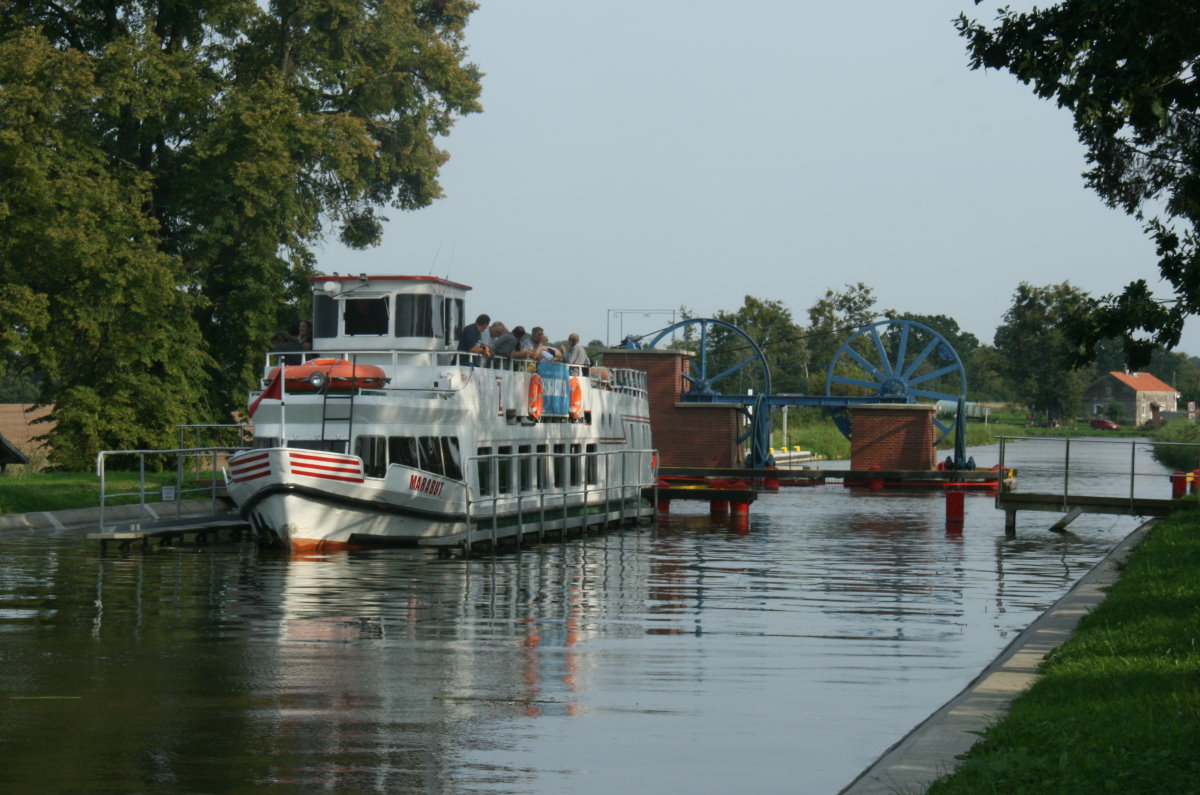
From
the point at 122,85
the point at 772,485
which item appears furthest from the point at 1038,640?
the point at 772,485

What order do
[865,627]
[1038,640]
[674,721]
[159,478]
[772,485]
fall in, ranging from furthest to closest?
[772,485] → [159,478] → [865,627] → [1038,640] → [674,721]

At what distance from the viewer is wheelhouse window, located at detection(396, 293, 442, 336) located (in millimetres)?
30188

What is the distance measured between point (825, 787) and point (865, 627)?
26.9 ft

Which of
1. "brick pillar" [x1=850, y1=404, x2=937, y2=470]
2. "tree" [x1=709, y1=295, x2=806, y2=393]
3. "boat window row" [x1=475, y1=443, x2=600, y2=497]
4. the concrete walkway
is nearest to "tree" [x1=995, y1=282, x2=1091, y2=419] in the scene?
"tree" [x1=709, y1=295, x2=806, y2=393]

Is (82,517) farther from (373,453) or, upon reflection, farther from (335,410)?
(373,453)

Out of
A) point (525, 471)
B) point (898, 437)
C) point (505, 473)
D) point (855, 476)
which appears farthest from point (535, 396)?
point (898, 437)

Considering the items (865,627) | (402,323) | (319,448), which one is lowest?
(865,627)

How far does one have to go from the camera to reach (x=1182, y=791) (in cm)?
788

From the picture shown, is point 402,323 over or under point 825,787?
over

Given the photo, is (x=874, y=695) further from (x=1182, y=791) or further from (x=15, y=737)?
(x=15, y=737)

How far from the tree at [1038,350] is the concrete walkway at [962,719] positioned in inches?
4877

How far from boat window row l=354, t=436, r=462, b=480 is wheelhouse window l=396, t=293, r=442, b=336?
294 centimetres

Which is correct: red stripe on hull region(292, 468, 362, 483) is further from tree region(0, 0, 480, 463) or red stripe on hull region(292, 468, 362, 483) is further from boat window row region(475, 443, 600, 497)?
tree region(0, 0, 480, 463)

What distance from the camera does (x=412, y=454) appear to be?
90.6 ft
